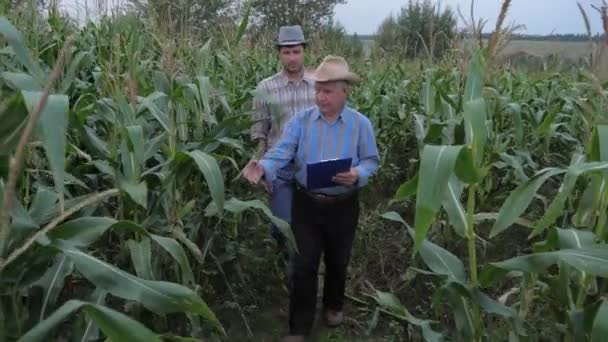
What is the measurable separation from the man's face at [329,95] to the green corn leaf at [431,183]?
1.35m

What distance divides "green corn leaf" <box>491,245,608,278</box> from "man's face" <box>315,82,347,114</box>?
1379 millimetres

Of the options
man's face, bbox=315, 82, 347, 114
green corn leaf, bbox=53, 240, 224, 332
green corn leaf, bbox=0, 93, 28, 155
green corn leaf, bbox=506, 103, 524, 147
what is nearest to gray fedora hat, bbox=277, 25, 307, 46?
man's face, bbox=315, 82, 347, 114

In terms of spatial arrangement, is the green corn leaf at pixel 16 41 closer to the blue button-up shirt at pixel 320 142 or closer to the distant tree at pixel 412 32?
the blue button-up shirt at pixel 320 142

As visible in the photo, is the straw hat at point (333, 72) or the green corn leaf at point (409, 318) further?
the straw hat at point (333, 72)

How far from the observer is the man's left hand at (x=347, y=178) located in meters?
3.05

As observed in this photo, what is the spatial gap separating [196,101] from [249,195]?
2.44 feet

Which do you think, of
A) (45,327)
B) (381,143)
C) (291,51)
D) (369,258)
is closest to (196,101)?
(291,51)

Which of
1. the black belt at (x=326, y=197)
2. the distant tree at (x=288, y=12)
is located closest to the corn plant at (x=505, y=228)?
the black belt at (x=326, y=197)

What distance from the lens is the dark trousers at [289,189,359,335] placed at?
3287 millimetres

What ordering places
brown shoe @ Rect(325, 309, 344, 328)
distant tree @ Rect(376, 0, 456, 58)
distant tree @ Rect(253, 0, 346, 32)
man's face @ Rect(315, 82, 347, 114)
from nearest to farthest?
1. man's face @ Rect(315, 82, 347, 114)
2. brown shoe @ Rect(325, 309, 344, 328)
3. distant tree @ Rect(376, 0, 456, 58)
4. distant tree @ Rect(253, 0, 346, 32)

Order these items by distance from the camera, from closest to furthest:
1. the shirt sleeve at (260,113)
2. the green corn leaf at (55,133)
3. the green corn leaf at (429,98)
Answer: the green corn leaf at (55,133) → the shirt sleeve at (260,113) → the green corn leaf at (429,98)

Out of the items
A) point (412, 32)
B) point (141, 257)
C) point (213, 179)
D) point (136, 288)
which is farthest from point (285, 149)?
point (412, 32)

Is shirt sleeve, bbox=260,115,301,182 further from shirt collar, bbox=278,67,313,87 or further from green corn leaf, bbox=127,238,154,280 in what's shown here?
green corn leaf, bbox=127,238,154,280

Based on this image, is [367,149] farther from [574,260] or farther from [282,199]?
[574,260]
